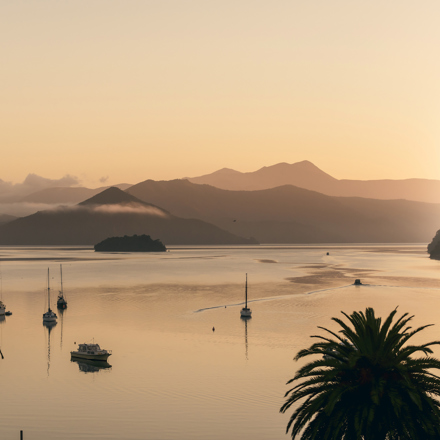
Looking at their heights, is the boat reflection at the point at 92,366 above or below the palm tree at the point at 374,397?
below

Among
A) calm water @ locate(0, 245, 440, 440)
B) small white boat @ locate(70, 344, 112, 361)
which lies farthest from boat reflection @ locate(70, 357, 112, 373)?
small white boat @ locate(70, 344, 112, 361)

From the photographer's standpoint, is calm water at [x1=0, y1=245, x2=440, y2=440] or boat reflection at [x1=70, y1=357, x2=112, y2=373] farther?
boat reflection at [x1=70, y1=357, x2=112, y2=373]

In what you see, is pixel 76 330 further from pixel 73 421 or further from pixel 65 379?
pixel 73 421

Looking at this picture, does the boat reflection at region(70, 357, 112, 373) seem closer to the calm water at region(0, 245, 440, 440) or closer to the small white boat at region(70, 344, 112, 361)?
the calm water at region(0, 245, 440, 440)

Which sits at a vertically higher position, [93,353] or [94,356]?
[93,353]

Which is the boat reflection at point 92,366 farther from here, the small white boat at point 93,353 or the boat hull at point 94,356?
the small white boat at point 93,353

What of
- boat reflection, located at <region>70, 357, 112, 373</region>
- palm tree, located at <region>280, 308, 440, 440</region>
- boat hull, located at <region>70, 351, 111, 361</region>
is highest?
palm tree, located at <region>280, 308, 440, 440</region>

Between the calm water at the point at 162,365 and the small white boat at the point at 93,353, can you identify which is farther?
the small white boat at the point at 93,353

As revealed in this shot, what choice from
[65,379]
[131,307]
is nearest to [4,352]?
[65,379]

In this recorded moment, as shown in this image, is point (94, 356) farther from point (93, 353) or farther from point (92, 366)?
point (92, 366)

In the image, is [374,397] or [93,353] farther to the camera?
[93,353]

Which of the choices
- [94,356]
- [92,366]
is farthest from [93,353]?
[92,366]

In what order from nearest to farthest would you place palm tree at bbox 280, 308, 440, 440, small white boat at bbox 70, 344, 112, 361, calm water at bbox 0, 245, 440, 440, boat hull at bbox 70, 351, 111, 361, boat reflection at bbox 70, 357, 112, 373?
1. palm tree at bbox 280, 308, 440, 440
2. calm water at bbox 0, 245, 440, 440
3. boat reflection at bbox 70, 357, 112, 373
4. boat hull at bbox 70, 351, 111, 361
5. small white boat at bbox 70, 344, 112, 361

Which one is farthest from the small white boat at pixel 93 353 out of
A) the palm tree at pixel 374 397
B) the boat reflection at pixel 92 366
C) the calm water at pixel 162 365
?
the palm tree at pixel 374 397
